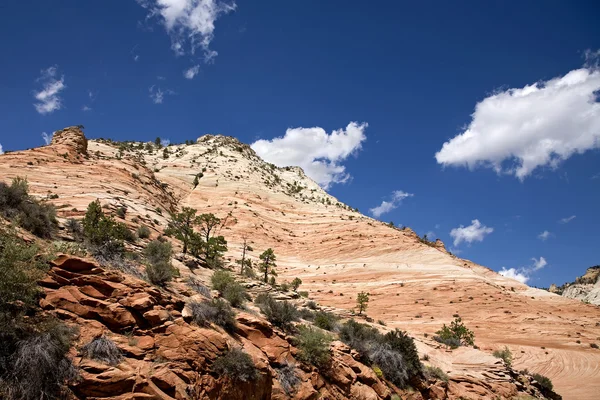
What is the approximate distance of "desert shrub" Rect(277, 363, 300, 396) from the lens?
11.4 meters

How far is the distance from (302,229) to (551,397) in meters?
38.2

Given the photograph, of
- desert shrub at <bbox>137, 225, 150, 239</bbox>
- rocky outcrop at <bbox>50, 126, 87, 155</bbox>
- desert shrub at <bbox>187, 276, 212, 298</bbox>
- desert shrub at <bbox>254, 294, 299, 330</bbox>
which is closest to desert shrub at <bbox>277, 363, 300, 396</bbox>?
desert shrub at <bbox>254, 294, 299, 330</bbox>

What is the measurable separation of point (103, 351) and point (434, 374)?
1453cm

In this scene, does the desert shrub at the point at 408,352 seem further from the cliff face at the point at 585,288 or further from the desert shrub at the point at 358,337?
the cliff face at the point at 585,288

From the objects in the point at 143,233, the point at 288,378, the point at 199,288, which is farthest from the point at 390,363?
the point at 143,233

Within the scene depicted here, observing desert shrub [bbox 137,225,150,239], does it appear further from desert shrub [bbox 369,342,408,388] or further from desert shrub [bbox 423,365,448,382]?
desert shrub [bbox 423,365,448,382]

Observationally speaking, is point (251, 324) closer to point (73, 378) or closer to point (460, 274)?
point (73, 378)

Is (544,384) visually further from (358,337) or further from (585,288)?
(585,288)

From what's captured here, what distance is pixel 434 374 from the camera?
57.2 feet

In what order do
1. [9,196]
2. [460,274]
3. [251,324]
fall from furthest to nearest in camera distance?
[460,274]
[9,196]
[251,324]

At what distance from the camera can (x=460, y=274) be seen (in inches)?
1670

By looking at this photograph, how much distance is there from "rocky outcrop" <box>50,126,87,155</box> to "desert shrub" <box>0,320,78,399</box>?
132ft

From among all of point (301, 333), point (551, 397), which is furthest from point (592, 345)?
point (301, 333)

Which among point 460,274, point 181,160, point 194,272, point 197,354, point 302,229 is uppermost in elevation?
point 181,160
